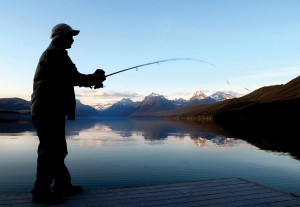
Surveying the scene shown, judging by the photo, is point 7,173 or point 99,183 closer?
point 99,183

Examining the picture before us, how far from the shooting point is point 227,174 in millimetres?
19047

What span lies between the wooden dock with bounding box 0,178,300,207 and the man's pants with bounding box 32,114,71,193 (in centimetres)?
46

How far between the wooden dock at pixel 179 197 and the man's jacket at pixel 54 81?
1775mm

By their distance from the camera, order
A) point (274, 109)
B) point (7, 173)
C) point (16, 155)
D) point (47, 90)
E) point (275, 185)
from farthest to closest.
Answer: point (274, 109)
point (16, 155)
point (7, 173)
point (275, 185)
point (47, 90)

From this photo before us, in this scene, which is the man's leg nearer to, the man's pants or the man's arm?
the man's pants

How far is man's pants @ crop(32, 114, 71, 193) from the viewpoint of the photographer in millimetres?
6703

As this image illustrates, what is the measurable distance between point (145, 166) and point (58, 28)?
1559cm

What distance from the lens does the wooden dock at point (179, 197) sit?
6555 mm

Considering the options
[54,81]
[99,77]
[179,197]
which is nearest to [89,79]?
[99,77]

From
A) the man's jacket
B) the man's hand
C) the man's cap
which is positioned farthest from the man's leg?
the man's cap

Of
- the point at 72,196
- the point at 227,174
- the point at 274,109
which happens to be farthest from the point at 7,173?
the point at 274,109

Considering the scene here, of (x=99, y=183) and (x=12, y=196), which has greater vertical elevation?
(x=12, y=196)

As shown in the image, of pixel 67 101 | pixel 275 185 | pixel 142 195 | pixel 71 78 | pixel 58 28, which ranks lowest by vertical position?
pixel 275 185

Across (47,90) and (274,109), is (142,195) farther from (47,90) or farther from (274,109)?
(274,109)
